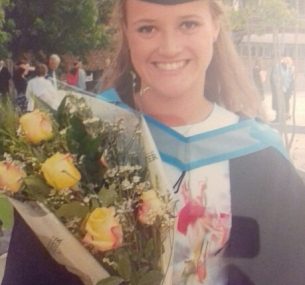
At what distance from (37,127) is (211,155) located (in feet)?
1.06

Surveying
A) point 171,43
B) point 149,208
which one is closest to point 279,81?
point 171,43

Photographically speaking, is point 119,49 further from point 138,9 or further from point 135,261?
point 135,261

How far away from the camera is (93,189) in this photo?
1039 mm

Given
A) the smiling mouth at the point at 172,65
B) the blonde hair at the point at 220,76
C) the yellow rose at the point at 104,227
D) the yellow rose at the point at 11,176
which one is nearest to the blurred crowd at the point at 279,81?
the blonde hair at the point at 220,76

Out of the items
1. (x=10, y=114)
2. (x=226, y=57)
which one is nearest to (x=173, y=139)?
(x=226, y=57)

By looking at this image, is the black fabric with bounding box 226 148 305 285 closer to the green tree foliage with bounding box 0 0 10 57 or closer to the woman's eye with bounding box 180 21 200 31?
the woman's eye with bounding box 180 21 200 31

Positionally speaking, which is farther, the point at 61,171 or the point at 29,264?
the point at 29,264

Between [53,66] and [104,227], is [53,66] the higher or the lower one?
the higher one

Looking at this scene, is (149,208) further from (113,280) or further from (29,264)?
(29,264)

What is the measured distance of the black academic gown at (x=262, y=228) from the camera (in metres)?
1.08

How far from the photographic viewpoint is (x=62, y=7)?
1.09 m

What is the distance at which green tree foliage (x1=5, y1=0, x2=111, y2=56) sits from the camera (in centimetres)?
109

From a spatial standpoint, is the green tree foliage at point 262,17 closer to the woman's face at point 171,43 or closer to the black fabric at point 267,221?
the woman's face at point 171,43

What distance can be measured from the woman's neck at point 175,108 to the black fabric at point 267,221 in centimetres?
11
